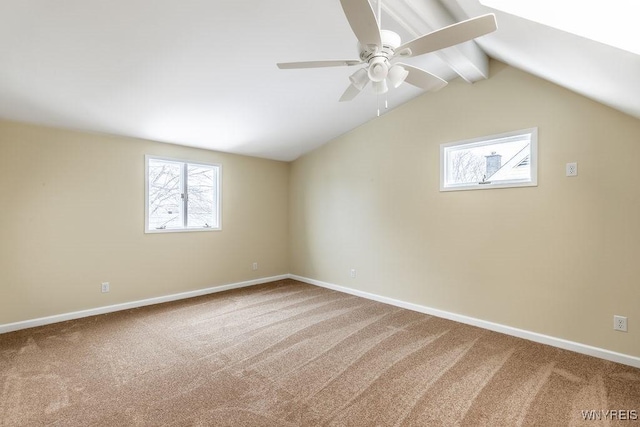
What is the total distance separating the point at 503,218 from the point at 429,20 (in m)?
2.06

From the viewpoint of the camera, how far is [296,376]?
2.26m

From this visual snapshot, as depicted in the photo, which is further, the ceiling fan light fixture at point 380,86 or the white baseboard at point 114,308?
the white baseboard at point 114,308

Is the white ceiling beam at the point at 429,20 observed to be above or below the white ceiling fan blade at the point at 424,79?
above

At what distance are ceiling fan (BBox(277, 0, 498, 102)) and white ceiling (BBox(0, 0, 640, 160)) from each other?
Result: 67 cm

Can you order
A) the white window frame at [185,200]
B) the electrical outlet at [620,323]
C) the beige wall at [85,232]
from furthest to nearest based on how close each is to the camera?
the white window frame at [185,200]
the beige wall at [85,232]
the electrical outlet at [620,323]

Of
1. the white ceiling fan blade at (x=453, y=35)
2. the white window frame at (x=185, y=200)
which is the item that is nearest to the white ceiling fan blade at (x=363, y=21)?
the white ceiling fan blade at (x=453, y=35)

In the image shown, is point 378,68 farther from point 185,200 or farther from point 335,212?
point 185,200

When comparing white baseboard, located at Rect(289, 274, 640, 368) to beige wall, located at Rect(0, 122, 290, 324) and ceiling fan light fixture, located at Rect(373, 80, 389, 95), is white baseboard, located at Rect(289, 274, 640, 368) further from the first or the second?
ceiling fan light fixture, located at Rect(373, 80, 389, 95)

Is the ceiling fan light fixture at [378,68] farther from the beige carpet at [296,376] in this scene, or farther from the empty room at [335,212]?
the beige carpet at [296,376]

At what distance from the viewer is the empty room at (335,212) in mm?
1905

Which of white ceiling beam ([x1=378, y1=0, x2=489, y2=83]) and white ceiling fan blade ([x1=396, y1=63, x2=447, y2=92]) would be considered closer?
white ceiling fan blade ([x1=396, y1=63, x2=447, y2=92])

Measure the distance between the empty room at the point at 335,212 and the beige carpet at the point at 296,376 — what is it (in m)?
0.02

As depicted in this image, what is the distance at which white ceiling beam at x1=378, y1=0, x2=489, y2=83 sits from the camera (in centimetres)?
209

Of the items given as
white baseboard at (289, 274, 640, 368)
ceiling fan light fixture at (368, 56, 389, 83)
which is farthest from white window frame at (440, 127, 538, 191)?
ceiling fan light fixture at (368, 56, 389, 83)
